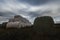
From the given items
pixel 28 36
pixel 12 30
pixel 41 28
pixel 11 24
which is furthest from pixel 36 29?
pixel 11 24

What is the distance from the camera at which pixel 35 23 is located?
9.59 feet

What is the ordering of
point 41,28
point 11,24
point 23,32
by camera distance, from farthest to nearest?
point 11,24
point 23,32
point 41,28

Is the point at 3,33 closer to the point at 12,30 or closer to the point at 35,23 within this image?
the point at 12,30

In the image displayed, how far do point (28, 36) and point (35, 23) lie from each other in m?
0.46

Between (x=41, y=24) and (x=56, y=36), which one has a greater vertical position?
(x=41, y=24)

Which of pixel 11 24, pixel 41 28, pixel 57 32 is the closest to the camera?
pixel 41 28

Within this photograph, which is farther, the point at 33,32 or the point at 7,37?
the point at 7,37

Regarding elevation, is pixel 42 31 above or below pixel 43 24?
below

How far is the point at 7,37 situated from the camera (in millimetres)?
3277

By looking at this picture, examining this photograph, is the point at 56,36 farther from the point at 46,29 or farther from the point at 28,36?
the point at 28,36

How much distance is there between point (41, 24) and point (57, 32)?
0.50m

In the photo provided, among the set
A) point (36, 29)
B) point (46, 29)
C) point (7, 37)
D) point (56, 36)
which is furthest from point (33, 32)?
point (7, 37)

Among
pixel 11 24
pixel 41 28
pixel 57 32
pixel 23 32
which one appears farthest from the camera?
pixel 11 24

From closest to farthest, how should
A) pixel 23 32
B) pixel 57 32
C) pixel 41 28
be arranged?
1. pixel 41 28
2. pixel 57 32
3. pixel 23 32
